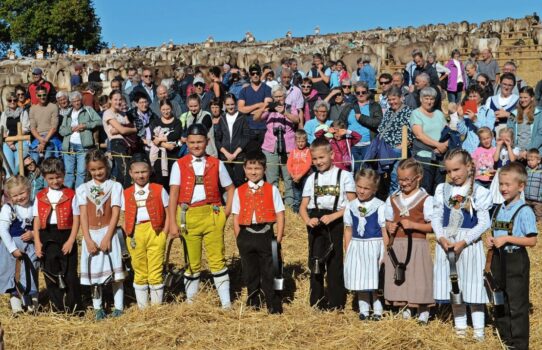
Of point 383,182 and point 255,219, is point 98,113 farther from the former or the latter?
point 255,219

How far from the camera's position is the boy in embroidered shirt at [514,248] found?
19.5ft

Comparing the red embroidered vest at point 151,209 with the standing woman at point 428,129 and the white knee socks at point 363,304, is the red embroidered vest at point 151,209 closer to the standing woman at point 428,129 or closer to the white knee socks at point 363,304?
the white knee socks at point 363,304

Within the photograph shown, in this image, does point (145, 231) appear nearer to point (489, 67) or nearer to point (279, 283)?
point (279, 283)

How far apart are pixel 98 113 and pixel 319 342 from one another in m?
6.91

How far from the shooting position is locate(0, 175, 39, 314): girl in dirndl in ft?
24.3

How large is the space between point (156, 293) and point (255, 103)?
5040 millimetres

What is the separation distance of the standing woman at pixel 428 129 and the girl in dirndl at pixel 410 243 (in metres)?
2.66

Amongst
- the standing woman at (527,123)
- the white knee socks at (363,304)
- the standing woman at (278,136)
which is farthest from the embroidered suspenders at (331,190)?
the standing woman at (527,123)

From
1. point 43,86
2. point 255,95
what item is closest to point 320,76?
point 255,95

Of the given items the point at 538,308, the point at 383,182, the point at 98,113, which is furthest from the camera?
the point at 98,113

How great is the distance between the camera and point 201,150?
24.0 ft

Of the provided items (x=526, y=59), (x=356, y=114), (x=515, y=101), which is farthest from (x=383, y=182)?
(x=526, y=59)

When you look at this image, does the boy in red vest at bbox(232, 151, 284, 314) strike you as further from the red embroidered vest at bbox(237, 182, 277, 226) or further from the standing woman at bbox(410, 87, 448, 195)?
the standing woman at bbox(410, 87, 448, 195)

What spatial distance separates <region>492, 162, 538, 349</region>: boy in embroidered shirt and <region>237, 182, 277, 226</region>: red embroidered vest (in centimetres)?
215
